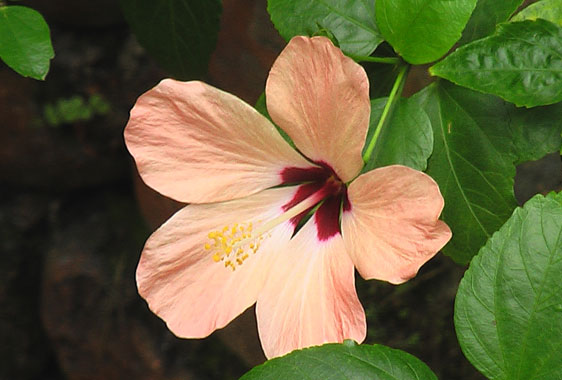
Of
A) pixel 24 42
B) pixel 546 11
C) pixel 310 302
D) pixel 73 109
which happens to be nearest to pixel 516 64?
pixel 546 11

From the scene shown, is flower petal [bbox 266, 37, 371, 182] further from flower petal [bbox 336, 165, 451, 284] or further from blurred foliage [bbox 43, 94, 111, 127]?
blurred foliage [bbox 43, 94, 111, 127]

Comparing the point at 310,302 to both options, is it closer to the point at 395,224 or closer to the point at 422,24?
the point at 395,224

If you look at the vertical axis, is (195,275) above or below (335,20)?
below

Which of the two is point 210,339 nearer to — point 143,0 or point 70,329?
point 70,329

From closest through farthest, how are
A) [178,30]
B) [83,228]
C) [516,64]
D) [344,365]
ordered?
[344,365] → [516,64] → [178,30] → [83,228]

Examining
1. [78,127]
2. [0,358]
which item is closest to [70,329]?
[0,358]

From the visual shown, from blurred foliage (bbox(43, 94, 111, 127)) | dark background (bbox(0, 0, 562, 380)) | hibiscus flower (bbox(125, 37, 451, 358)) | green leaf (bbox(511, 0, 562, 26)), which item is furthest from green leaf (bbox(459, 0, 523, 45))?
blurred foliage (bbox(43, 94, 111, 127))
